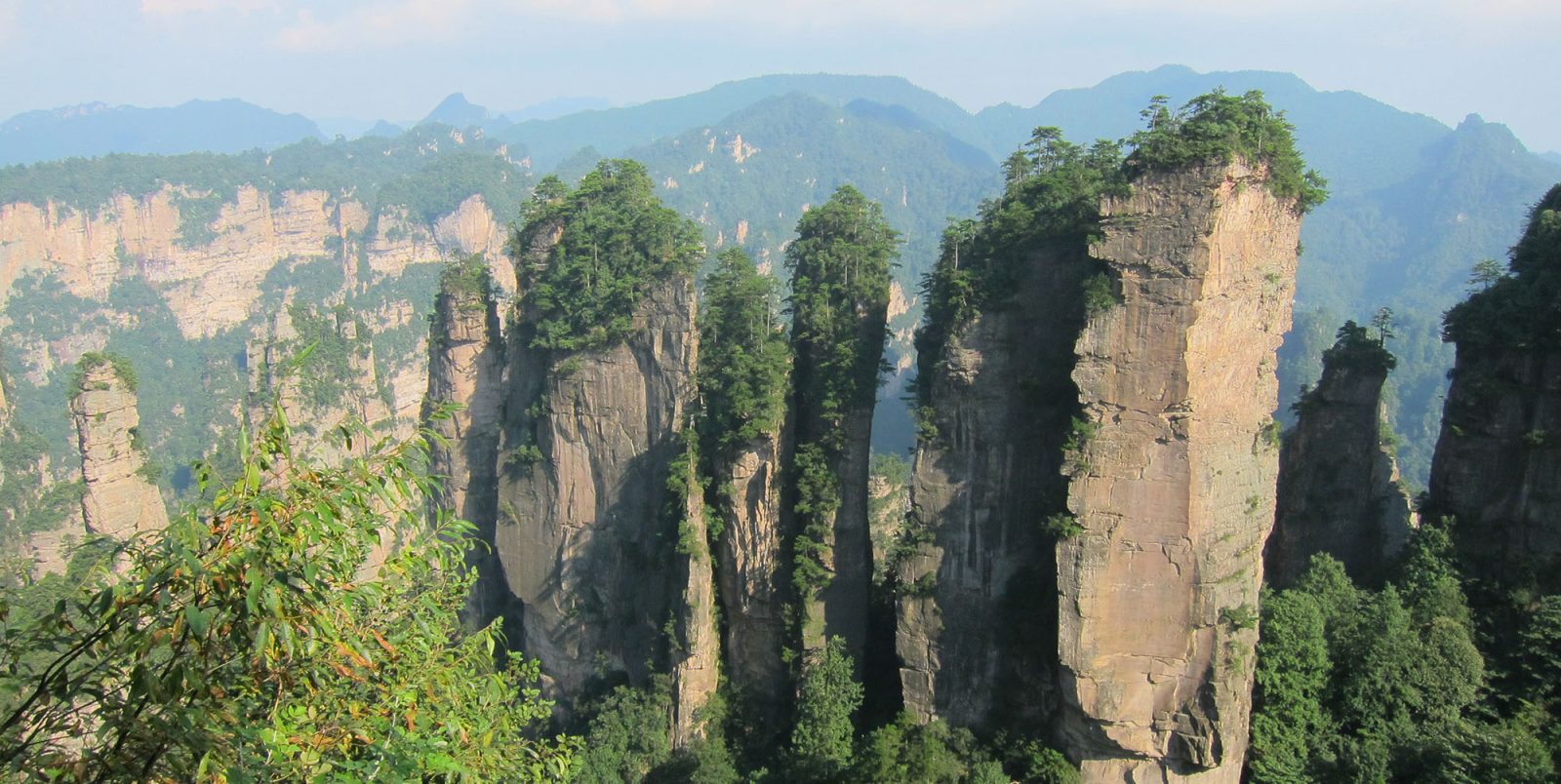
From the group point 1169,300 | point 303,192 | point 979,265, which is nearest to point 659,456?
point 979,265

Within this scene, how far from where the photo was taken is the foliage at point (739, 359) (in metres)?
24.3

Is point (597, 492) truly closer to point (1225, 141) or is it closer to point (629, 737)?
point (629, 737)

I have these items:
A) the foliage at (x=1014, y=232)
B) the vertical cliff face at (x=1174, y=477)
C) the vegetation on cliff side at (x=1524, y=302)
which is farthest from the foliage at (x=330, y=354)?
the vegetation on cliff side at (x=1524, y=302)

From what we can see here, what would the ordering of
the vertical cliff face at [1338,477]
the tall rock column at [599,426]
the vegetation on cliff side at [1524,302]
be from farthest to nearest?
the tall rock column at [599,426] < the vertical cliff face at [1338,477] < the vegetation on cliff side at [1524,302]

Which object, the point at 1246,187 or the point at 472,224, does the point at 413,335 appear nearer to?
the point at 472,224

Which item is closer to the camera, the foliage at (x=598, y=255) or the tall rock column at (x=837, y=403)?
the tall rock column at (x=837, y=403)

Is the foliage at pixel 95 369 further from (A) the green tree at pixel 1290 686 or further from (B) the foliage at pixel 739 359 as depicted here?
(A) the green tree at pixel 1290 686

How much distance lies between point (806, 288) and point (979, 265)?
523cm

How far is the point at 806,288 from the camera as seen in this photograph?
83.1 ft

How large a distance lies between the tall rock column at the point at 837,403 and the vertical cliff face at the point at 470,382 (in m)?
12.0

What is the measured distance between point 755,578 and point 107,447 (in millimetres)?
21858

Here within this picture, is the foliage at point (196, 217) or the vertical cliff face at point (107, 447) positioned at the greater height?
the foliage at point (196, 217)

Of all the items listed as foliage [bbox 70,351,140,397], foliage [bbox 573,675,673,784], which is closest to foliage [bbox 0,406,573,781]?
foliage [bbox 573,675,673,784]

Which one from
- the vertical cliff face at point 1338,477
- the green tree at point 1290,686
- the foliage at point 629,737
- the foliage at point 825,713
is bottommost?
the foliage at point 629,737
